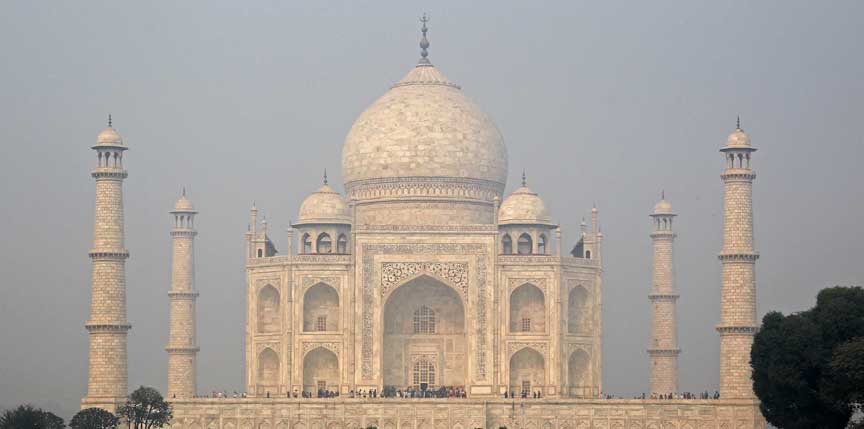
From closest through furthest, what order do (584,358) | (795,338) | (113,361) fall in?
(795,338), (113,361), (584,358)

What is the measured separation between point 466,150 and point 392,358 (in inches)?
258

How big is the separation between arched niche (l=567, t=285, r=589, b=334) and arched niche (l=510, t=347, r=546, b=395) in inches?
53.3

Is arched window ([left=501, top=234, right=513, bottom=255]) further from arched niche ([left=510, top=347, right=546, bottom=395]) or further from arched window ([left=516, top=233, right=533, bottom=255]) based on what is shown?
arched niche ([left=510, top=347, right=546, bottom=395])

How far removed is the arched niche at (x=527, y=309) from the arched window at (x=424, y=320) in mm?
2284

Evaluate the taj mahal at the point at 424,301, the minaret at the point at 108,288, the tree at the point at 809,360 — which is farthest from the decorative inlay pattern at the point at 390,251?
the tree at the point at 809,360

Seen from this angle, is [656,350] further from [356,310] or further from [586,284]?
[356,310]

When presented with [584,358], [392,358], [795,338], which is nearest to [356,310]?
[392,358]

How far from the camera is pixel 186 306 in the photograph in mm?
60656

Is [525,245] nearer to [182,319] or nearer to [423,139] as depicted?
[423,139]

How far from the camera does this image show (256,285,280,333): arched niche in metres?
57.6

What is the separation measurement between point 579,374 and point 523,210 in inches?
188

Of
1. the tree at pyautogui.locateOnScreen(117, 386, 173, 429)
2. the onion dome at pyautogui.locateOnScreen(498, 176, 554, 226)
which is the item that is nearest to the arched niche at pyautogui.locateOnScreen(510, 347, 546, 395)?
the onion dome at pyautogui.locateOnScreen(498, 176, 554, 226)

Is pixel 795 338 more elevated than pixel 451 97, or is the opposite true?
pixel 451 97

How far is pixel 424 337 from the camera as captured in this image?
189 ft
